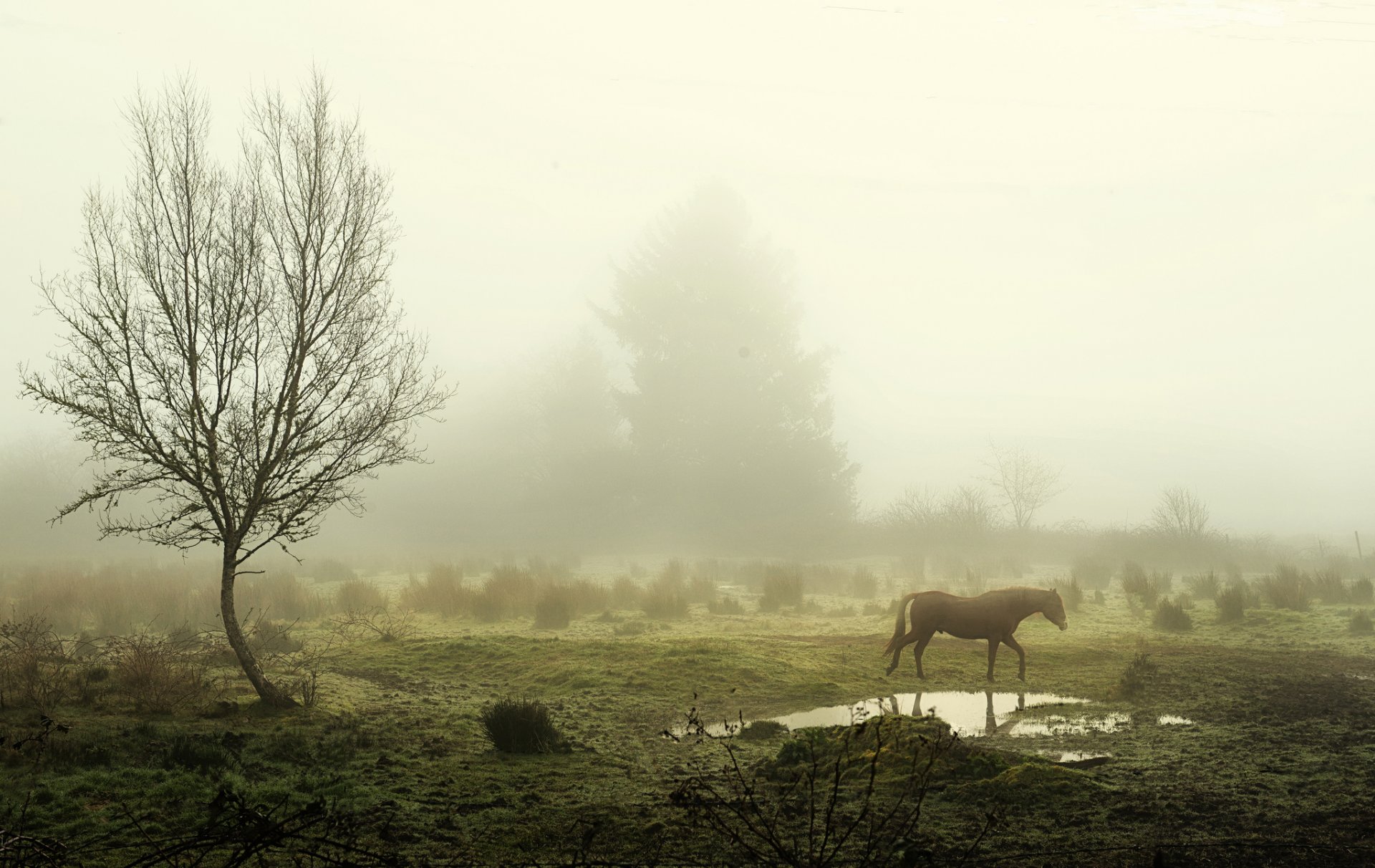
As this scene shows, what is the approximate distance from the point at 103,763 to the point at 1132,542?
1317 inches

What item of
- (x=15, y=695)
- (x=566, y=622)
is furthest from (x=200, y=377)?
(x=566, y=622)

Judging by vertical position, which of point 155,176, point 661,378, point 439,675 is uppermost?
point 661,378

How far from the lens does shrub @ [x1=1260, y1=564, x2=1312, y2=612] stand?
19717 mm

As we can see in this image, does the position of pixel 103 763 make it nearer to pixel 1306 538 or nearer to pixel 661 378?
pixel 661 378

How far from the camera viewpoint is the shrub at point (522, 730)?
31.2 ft

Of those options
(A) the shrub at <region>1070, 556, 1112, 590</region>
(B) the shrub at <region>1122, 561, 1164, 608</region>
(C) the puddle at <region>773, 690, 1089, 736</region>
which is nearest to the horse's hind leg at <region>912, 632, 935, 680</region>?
(C) the puddle at <region>773, 690, 1089, 736</region>

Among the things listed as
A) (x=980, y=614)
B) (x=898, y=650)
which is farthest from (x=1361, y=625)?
(x=898, y=650)

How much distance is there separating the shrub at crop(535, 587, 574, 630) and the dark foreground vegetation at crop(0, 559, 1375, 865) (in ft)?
0.26

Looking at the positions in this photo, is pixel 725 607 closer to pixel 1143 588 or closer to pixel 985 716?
pixel 985 716

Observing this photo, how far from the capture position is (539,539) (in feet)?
139

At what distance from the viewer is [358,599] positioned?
21625mm

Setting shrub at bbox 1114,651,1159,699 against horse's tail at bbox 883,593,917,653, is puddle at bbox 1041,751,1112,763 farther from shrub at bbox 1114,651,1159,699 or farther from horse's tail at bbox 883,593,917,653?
horse's tail at bbox 883,593,917,653

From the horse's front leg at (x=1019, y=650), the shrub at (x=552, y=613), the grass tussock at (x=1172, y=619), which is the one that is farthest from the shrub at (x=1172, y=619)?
the shrub at (x=552, y=613)

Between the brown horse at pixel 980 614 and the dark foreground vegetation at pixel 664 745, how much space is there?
2.48ft
